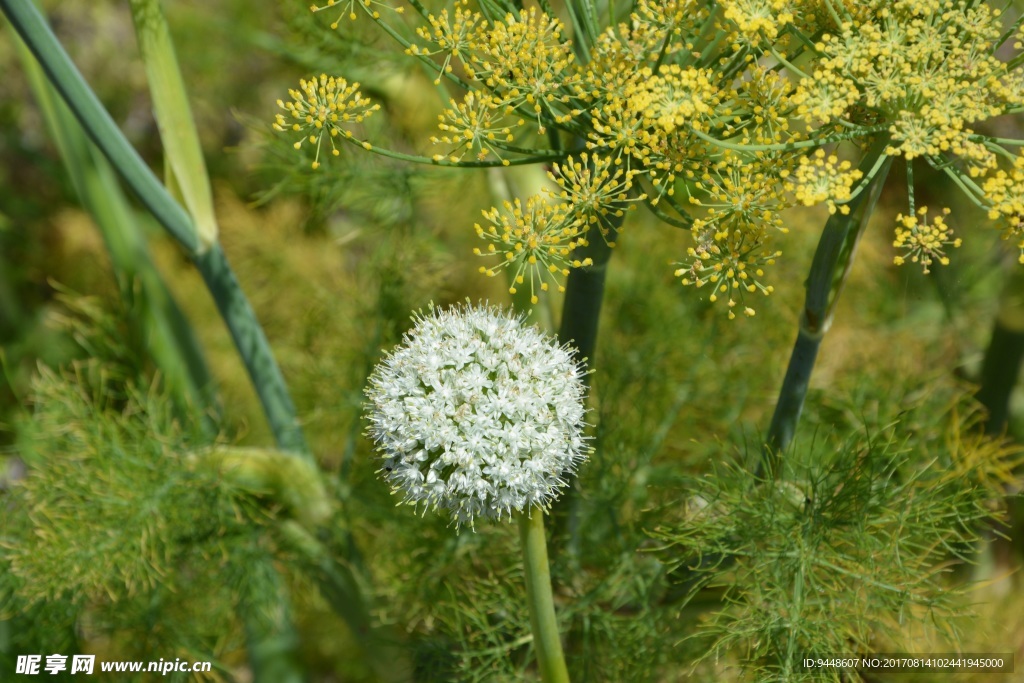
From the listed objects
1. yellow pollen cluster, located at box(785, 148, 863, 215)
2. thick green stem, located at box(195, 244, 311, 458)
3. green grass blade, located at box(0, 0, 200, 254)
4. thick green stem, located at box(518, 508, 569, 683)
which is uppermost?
green grass blade, located at box(0, 0, 200, 254)

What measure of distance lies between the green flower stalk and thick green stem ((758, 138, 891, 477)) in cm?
31

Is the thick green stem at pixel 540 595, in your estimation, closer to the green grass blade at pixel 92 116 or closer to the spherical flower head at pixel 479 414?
the spherical flower head at pixel 479 414

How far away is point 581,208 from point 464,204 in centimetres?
140

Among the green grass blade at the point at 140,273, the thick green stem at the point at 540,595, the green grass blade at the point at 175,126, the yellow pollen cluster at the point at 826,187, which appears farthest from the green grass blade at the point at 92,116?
the yellow pollen cluster at the point at 826,187

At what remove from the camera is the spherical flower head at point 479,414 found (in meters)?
0.80

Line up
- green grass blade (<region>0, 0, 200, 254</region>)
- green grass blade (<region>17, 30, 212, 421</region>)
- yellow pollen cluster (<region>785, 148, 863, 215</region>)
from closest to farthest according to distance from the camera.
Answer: yellow pollen cluster (<region>785, 148, 863, 215</region>) < green grass blade (<region>0, 0, 200, 254</region>) < green grass blade (<region>17, 30, 212, 421</region>)

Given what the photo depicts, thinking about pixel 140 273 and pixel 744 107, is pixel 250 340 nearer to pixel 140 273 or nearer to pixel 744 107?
pixel 140 273

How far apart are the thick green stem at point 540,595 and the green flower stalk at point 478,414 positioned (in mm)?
27

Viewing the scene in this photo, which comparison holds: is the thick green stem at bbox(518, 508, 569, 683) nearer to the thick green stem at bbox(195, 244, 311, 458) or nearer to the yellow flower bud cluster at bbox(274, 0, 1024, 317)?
the yellow flower bud cluster at bbox(274, 0, 1024, 317)

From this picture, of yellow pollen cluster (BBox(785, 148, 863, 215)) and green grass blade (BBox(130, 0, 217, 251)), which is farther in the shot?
green grass blade (BBox(130, 0, 217, 251))

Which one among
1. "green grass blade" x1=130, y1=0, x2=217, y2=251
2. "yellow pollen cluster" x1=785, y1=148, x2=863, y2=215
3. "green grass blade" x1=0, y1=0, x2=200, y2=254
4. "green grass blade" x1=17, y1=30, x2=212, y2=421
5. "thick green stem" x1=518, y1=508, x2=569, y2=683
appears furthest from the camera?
"green grass blade" x1=17, y1=30, x2=212, y2=421

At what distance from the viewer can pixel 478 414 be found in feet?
2.61

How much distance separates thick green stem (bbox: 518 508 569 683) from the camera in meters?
0.89

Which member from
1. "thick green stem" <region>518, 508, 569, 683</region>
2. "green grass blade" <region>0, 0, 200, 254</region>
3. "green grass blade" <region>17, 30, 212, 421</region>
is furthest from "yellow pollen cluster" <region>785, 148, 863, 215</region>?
"green grass blade" <region>17, 30, 212, 421</region>
